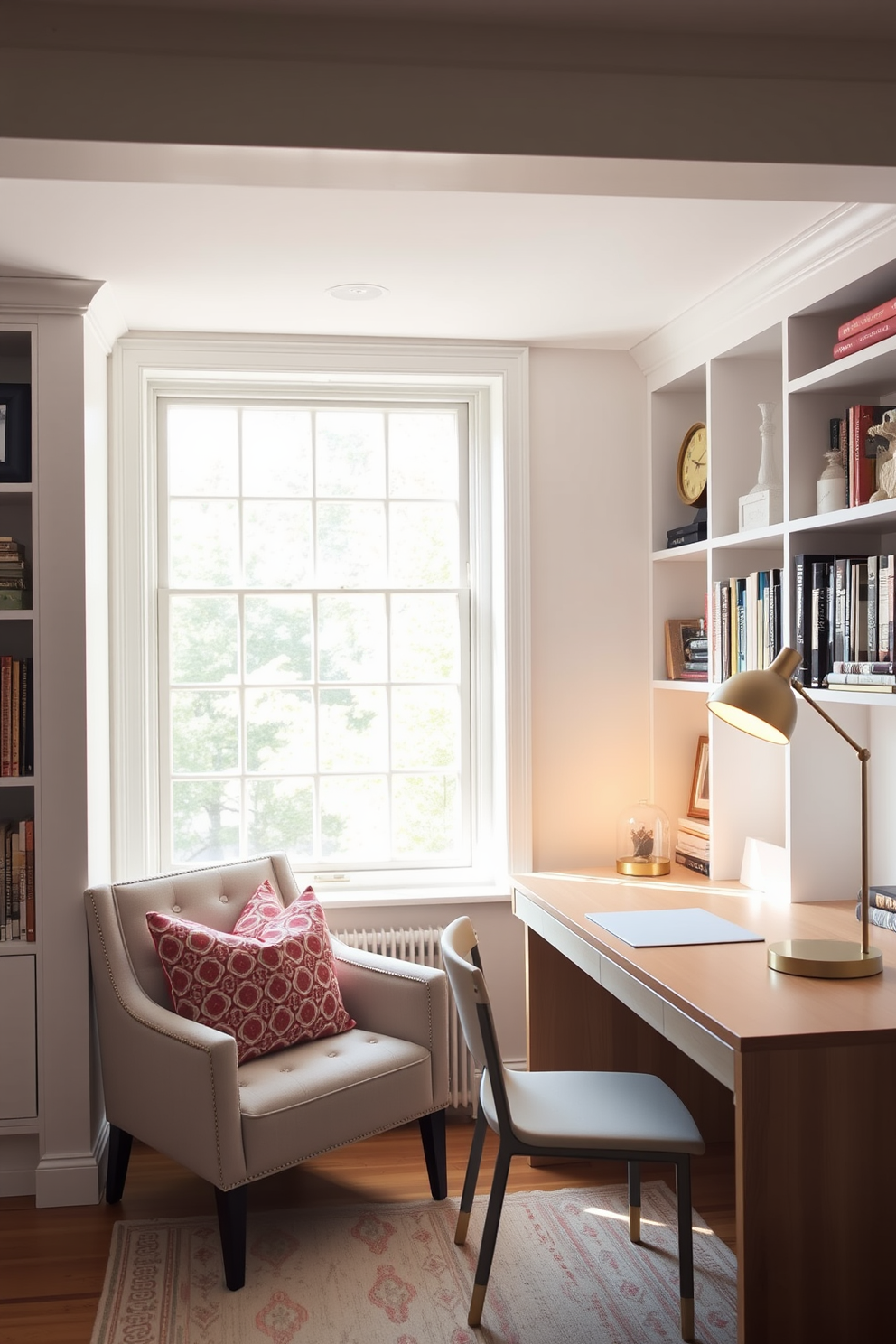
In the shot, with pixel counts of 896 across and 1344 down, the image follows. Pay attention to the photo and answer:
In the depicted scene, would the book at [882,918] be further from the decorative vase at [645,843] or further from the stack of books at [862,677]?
the decorative vase at [645,843]

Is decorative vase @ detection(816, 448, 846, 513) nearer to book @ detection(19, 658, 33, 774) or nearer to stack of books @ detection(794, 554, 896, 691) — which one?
stack of books @ detection(794, 554, 896, 691)

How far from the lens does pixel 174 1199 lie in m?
3.18

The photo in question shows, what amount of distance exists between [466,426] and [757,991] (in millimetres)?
2375

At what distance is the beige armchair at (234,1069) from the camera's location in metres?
2.71

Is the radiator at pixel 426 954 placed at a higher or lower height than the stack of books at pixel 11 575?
lower

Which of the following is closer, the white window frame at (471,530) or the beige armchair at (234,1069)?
the beige armchair at (234,1069)

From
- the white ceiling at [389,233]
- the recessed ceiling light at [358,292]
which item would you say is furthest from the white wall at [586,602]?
the recessed ceiling light at [358,292]

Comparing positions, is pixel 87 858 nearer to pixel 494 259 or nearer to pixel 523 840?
pixel 523 840

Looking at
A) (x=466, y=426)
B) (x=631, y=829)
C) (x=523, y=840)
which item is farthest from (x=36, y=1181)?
(x=466, y=426)

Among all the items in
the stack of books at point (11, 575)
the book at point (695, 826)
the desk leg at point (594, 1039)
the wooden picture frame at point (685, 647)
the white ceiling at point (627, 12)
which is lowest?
the desk leg at point (594, 1039)

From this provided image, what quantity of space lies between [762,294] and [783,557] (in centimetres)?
74

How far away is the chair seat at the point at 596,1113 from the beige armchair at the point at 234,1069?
0.42m

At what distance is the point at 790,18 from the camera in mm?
1924

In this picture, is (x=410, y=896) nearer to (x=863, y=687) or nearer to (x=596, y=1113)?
(x=596, y=1113)
